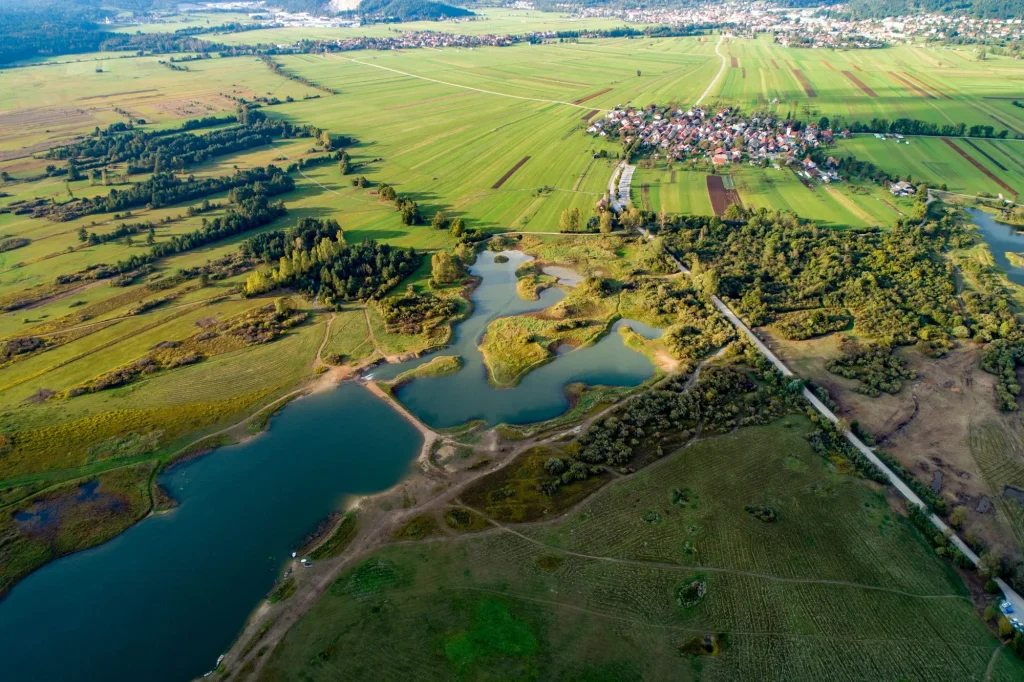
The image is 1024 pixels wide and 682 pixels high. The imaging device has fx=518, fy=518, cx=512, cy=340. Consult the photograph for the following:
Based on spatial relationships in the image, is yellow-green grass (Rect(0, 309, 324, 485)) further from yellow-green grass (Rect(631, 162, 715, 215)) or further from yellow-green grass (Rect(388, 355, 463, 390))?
yellow-green grass (Rect(631, 162, 715, 215))

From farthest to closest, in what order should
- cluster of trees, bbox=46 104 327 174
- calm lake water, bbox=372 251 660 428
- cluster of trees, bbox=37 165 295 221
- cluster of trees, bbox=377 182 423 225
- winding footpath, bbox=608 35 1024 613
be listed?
cluster of trees, bbox=46 104 327 174 < cluster of trees, bbox=37 165 295 221 < cluster of trees, bbox=377 182 423 225 < calm lake water, bbox=372 251 660 428 < winding footpath, bbox=608 35 1024 613

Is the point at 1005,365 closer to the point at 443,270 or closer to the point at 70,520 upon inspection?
the point at 443,270

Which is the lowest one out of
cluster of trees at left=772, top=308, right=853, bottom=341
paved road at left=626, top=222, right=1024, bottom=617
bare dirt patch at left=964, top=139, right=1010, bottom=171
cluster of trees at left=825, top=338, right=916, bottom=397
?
paved road at left=626, top=222, right=1024, bottom=617

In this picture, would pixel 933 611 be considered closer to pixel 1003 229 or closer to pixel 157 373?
pixel 157 373

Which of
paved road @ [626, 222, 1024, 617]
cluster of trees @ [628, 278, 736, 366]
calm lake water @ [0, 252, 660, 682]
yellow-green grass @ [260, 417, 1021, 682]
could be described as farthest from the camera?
cluster of trees @ [628, 278, 736, 366]

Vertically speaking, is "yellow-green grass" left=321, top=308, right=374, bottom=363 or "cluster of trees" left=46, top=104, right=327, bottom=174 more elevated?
"cluster of trees" left=46, top=104, right=327, bottom=174

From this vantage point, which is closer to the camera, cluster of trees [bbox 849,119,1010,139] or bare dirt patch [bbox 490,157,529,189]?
bare dirt patch [bbox 490,157,529,189]

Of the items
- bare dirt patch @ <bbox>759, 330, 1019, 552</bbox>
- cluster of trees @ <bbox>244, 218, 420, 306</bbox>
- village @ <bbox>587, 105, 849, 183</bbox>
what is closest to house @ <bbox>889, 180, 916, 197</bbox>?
village @ <bbox>587, 105, 849, 183</bbox>

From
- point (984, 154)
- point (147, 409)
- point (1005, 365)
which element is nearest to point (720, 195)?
point (1005, 365)
